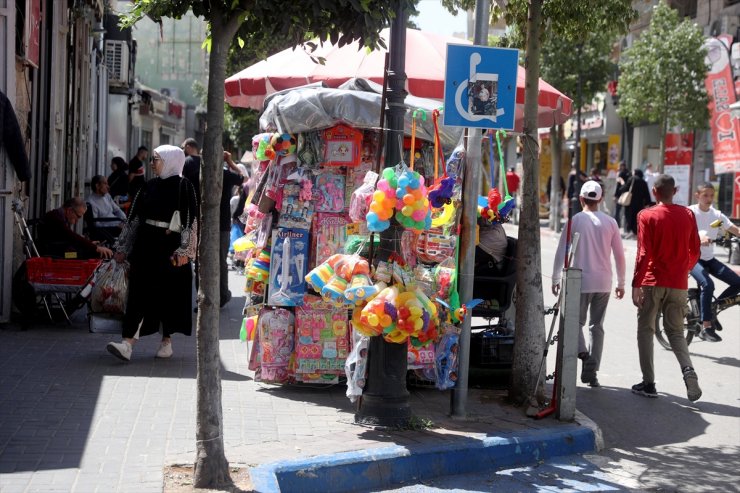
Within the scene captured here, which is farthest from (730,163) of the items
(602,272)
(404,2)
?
(404,2)

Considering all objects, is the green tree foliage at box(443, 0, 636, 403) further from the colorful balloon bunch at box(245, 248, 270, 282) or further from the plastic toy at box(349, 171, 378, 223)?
the colorful balloon bunch at box(245, 248, 270, 282)

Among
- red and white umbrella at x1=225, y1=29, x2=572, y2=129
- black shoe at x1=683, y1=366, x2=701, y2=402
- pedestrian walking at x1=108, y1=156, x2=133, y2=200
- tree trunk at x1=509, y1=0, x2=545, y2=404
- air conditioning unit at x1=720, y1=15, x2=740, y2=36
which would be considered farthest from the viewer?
air conditioning unit at x1=720, y1=15, x2=740, y2=36

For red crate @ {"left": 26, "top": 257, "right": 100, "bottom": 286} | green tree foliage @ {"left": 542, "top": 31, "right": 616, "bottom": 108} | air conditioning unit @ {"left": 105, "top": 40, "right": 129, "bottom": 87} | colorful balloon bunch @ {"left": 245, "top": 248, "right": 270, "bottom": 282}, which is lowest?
red crate @ {"left": 26, "top": 257, "right": 100, "bottom": 286}

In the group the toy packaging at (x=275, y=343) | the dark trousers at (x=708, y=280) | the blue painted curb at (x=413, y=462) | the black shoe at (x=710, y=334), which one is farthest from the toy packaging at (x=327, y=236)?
the black shoe at (x=710, y=334)

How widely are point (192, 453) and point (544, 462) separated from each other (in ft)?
8.06

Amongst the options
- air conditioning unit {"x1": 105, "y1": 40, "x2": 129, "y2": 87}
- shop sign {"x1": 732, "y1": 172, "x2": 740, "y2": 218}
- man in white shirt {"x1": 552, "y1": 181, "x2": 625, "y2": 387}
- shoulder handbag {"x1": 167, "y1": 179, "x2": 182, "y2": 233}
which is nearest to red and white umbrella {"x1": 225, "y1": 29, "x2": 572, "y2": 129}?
man in white shirt {"x1": 552, "y1": 181, "x2": 625, "y2": 387}

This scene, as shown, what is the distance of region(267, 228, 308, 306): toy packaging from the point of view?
8.38m

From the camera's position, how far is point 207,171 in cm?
546

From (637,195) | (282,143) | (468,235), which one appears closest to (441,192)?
(468,235)

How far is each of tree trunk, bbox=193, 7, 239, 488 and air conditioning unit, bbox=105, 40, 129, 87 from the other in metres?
20.2

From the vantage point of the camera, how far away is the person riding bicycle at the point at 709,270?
38.8 feet

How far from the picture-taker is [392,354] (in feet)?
23.1

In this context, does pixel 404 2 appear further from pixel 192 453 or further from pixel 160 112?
pixel 160 112

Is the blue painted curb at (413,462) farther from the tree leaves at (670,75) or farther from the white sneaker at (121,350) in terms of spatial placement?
the tree leaves at (670,75)
